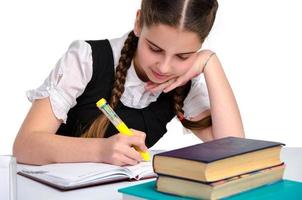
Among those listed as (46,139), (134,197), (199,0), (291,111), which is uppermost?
(199,0)

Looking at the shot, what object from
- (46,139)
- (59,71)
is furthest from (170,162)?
(59,71)

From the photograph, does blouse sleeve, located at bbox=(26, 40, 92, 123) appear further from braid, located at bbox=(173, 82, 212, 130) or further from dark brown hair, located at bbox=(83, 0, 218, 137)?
braid, located at bbox=(173, 82, 212, 130)

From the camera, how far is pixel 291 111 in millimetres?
2637

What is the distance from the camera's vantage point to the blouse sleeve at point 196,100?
6.14ft

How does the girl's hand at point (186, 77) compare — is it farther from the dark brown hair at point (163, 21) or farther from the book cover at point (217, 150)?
the book cover at point (217, 150)

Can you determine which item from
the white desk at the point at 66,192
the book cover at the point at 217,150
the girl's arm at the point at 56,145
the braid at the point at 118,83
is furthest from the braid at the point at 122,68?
the book cover at the point at 217,150

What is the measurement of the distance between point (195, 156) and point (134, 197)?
0.39 feet

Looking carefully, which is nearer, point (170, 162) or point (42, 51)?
point (170, 162)

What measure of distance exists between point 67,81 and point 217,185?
891mm

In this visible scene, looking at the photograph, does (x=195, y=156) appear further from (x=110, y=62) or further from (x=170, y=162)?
(x=110, y=62)

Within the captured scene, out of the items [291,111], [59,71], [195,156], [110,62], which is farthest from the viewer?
[291,111]

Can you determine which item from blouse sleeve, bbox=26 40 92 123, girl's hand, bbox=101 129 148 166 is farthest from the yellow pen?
blouse sleeve, bbox=26 40 92 123

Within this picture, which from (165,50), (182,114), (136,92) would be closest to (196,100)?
(182,114)

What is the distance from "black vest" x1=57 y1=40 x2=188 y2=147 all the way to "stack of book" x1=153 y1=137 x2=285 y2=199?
0.86 m
